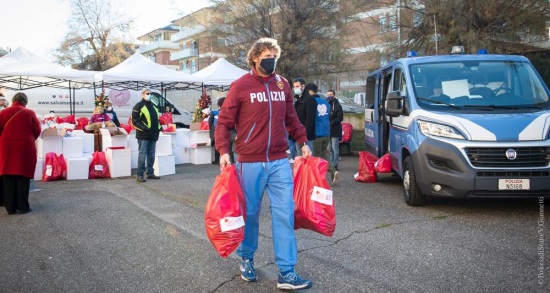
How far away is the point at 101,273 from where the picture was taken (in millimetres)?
4793

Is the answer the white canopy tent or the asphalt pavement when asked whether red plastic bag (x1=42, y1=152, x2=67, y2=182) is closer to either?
the asphalt pavement

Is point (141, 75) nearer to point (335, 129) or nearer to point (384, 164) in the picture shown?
point (335, 129)

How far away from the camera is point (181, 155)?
14438 mm

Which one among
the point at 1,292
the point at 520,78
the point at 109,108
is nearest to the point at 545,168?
the point at 520,78

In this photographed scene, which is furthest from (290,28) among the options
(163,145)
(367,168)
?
(367,168)

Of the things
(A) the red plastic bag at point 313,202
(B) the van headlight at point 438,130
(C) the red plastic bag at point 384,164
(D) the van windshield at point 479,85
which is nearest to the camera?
(A) the red plastic bag at point 313,202

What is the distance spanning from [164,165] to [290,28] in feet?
40.3

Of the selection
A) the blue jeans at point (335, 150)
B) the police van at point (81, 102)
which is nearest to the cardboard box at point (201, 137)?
the blue jeans at point (335, 150)

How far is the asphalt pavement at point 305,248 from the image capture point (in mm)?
4480

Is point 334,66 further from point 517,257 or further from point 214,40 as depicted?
point 517,257

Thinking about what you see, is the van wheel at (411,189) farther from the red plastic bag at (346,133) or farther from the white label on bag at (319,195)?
the red plastic bag at (346,133)

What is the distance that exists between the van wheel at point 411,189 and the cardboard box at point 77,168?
698cm

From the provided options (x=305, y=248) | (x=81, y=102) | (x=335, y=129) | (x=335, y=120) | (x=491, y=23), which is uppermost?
(x=491, y=23)

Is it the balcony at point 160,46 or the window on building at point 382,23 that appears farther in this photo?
the balcony at point 160,46
